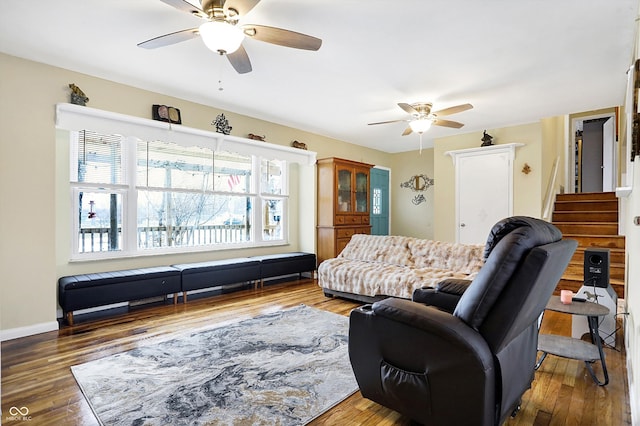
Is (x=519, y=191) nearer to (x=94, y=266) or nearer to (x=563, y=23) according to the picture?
(x=563, y=23)

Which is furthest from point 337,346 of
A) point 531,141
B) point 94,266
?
point 531,141

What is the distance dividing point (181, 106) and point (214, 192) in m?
1.22

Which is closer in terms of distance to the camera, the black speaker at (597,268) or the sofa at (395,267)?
the black speaker at (597,268)

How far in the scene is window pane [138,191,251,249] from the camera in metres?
4.30

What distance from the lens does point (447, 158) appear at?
245 inches

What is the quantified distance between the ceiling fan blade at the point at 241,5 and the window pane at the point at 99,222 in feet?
9.12

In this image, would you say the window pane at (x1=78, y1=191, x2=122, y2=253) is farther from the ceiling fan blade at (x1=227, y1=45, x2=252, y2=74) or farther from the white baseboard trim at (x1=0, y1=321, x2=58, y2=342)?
the ceiling fan blade at (x1=227, y1=45, x2=252, y2=74)

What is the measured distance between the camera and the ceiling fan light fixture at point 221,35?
218 centimetres

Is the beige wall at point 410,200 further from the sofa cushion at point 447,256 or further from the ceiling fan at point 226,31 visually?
the ceiling fan at point 226,31

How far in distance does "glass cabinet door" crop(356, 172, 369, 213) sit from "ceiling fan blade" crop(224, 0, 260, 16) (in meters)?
4.33

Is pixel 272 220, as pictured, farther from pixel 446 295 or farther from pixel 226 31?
pixel 446 295

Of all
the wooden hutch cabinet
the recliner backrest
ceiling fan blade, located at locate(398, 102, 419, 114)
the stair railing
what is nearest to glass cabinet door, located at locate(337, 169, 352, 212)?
the wooden hutch cabinet

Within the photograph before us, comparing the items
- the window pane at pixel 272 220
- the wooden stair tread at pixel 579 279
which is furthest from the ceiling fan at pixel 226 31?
the wooden stair tread at pixel 579 279

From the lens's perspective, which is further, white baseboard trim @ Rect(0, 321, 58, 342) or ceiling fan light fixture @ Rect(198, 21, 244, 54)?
white baseboard trim @ Rect(0, 321, 58, 342)
